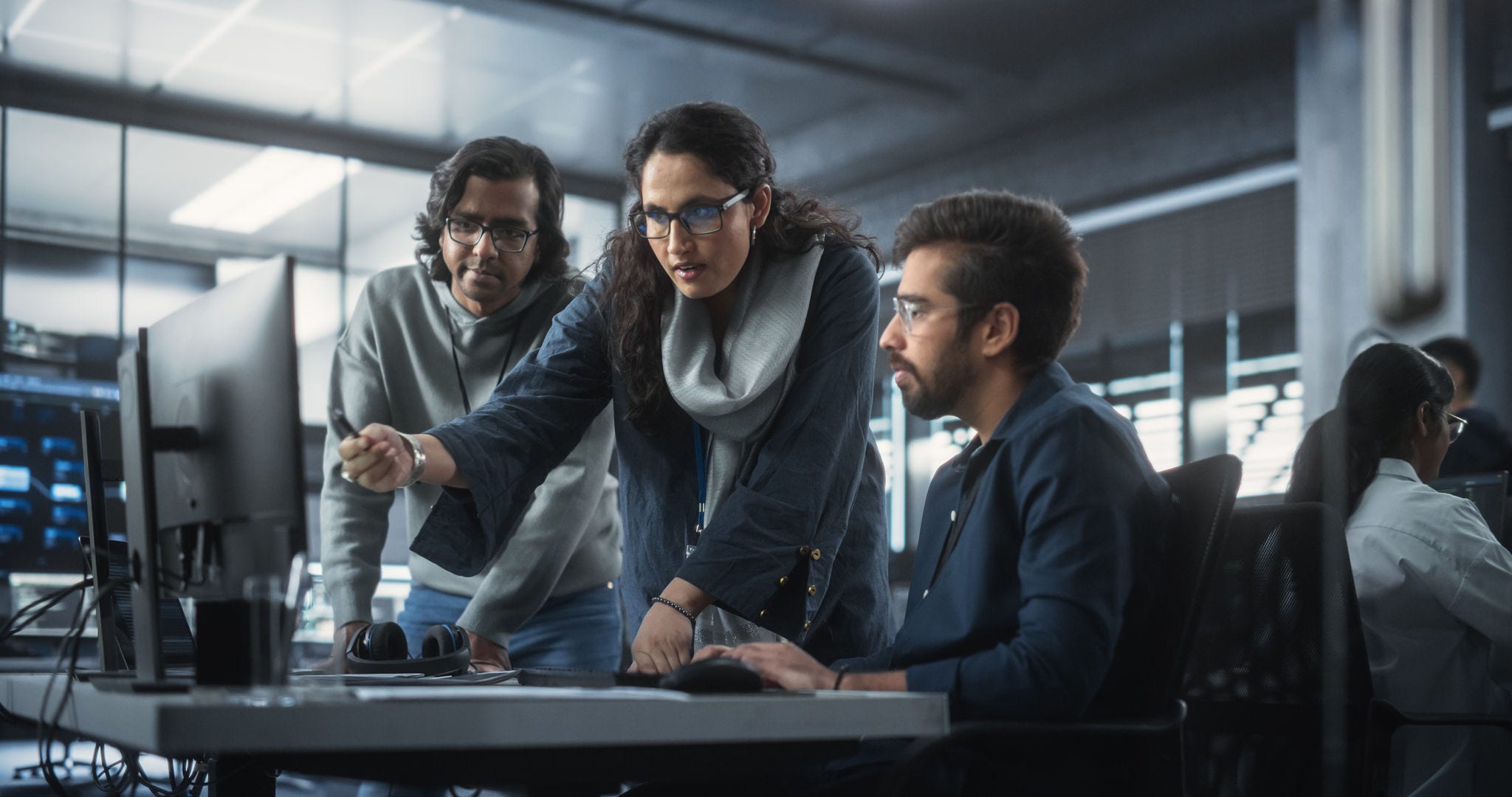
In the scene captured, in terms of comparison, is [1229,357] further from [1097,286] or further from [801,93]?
[801,93]

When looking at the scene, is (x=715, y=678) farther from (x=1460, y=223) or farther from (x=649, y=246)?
(x=1460, y=223)

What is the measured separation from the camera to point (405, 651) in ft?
5.00

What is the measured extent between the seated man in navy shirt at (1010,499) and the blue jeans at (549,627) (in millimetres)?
623

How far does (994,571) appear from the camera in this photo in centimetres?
134

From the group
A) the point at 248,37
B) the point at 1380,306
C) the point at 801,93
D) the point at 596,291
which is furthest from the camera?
the point at 801,93

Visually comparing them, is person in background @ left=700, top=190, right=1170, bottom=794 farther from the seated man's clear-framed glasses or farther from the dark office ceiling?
the dark office ceiling

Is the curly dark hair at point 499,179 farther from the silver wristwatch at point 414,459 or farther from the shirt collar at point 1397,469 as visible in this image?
the shirt collar at point 1397,469

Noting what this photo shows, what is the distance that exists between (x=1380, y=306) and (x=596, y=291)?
1.00m

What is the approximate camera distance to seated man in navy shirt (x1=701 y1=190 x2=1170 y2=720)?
4.06 ft

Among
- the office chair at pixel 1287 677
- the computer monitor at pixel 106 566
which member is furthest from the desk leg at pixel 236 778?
the office chair at pixel 1287 677

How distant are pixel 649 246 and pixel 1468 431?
295 centimetres

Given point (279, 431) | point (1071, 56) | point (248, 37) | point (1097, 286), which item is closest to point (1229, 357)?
point (1097, 286)

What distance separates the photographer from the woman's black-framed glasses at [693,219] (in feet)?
5.43

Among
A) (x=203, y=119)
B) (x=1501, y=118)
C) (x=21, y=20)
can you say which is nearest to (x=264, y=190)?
(x=203, y=119)
